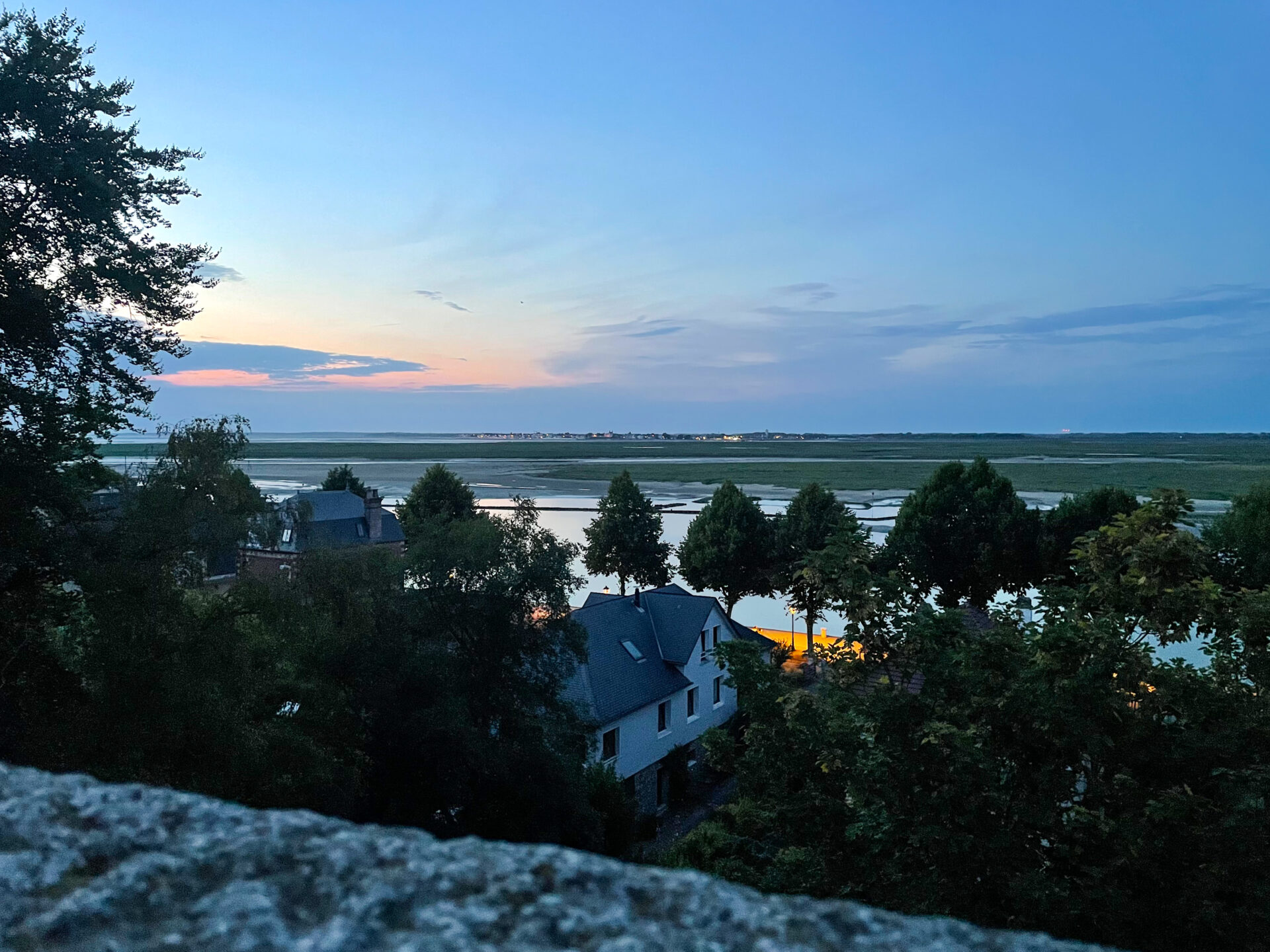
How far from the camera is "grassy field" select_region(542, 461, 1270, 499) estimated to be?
8469 centimetres

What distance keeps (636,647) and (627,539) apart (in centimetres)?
1678

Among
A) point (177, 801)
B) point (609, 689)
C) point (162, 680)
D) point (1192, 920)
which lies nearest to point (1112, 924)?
point (1192, 920)

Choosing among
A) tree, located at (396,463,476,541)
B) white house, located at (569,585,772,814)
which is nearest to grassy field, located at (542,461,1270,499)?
tree, located at (396,463,476,541)

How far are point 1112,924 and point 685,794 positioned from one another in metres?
22.0

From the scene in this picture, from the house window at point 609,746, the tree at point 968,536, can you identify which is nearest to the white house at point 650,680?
the house window at point 609,746

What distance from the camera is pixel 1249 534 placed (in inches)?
1153

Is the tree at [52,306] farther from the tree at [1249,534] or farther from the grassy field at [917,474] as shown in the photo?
the grassy field at [917,474]

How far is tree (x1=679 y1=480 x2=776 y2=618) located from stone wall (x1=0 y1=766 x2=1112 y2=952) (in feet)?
127

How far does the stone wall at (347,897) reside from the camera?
3.84 feet

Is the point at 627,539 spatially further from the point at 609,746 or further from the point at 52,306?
the point at 52,306

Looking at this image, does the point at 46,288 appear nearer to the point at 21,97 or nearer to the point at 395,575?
the point at 21,97

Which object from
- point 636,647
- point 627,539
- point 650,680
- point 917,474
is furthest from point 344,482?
point 917,474

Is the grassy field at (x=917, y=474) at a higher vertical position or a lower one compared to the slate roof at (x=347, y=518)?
higher

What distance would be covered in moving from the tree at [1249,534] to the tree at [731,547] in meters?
18.9
